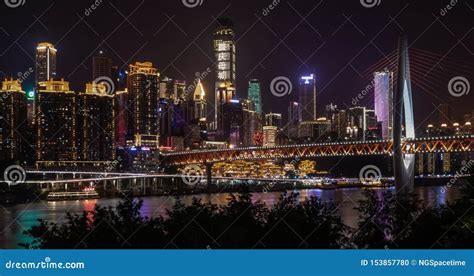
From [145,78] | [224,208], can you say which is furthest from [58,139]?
[224,208]

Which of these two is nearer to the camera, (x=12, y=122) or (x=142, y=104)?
(x=12, y=122)

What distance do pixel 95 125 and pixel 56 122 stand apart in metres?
2.79

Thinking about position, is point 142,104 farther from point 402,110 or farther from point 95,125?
point 402,110

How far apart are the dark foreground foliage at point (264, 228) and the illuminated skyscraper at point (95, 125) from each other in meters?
18.4

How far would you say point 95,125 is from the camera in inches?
901

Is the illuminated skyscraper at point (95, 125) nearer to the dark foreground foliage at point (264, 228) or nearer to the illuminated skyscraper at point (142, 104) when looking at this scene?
the illuminated skyscraper at point (142, 104)

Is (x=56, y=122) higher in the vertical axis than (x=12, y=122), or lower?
higher

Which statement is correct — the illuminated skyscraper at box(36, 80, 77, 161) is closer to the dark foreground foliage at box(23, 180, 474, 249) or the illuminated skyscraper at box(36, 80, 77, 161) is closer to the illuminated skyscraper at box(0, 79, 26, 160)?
the illuminated skyscraper at box(0, 79, 26, 160)

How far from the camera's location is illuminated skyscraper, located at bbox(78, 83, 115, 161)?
21.5 meters

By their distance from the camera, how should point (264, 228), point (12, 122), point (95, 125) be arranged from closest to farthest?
point (264, 228) → point (12, 122) → point (95, 125)

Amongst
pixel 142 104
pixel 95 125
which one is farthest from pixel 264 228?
pixel 142 104

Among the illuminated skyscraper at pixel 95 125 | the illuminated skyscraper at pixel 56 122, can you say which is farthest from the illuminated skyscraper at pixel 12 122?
the illuminated skyscraper at pixel 95 125
